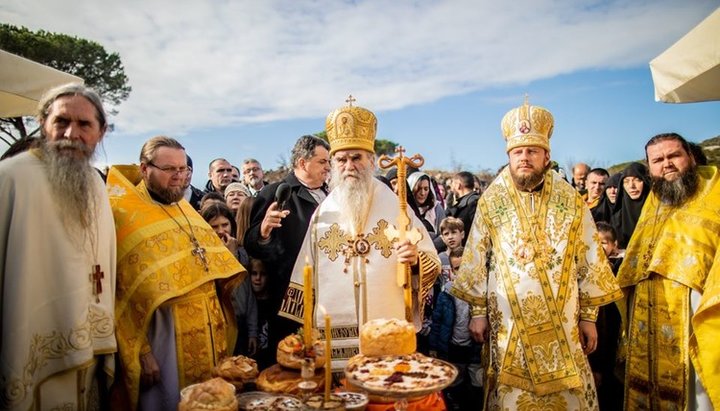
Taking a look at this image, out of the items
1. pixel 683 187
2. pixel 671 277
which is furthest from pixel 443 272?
pixel 683 187

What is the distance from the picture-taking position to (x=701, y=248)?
11.0 ft

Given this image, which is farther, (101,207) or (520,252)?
(520,252)

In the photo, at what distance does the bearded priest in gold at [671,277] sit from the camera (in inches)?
132

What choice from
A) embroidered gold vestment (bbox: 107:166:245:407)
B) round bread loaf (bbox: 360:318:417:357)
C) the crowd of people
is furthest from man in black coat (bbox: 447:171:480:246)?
round bread loaf (bbox: 360:318:417:357)

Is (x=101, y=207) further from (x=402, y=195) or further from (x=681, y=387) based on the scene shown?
(x=681, y=387)

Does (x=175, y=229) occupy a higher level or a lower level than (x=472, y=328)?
higher

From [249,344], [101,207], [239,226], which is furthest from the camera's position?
[239,226]

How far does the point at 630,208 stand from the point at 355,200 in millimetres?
4447

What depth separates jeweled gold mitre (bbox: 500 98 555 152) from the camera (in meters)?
3.52

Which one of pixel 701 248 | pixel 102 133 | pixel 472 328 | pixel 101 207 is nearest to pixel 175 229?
pixel 101 207

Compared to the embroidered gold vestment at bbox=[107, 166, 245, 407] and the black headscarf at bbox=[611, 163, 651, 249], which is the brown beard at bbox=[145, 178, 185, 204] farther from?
the black headscarf at bbox=[611, 163, 651, 249]

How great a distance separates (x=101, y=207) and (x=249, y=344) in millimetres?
1773

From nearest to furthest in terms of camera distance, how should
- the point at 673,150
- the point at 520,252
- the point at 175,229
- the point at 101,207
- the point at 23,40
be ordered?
the point at 101,207 < the point at 175,229 < the point at 520,252 < the point at 673,150 < the point at 23,40

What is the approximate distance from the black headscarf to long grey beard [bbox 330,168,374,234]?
4180mm
